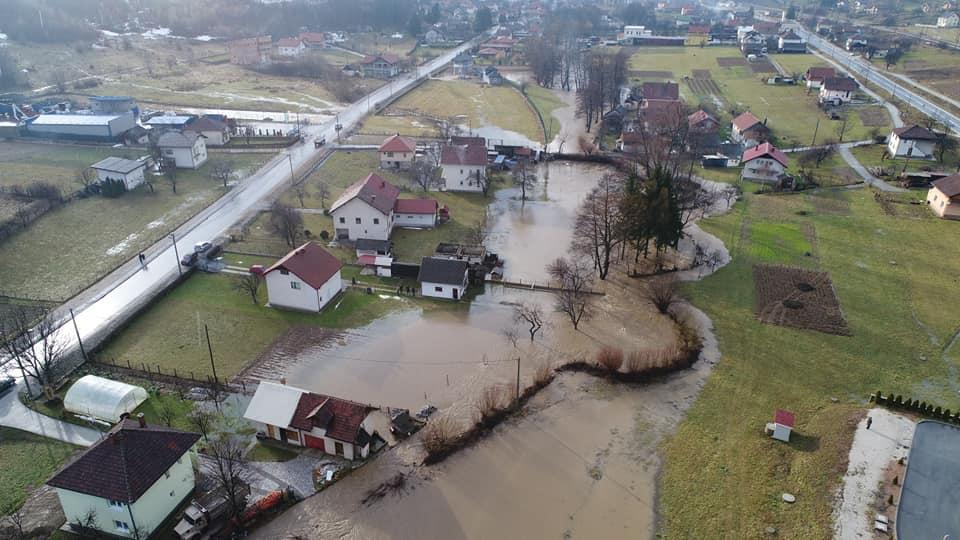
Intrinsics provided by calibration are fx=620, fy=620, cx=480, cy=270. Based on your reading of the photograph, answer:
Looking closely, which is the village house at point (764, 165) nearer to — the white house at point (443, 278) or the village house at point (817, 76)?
the white house at point (443, 278)

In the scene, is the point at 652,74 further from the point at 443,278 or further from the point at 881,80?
the point at 443,278

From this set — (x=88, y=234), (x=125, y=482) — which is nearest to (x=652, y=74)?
(x=88, y=234)

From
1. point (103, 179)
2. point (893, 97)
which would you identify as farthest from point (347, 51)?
point (893, 97)

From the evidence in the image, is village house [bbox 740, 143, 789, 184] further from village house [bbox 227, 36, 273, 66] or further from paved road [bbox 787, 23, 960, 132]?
village house [bbox 227, 36, 273, 66]

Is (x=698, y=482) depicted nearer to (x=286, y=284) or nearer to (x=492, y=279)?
(x=492, y=279)

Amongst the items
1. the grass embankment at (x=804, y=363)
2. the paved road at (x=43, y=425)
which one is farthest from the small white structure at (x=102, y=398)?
the grass embankment at (x=804, y=363)
